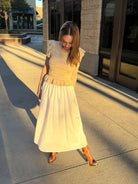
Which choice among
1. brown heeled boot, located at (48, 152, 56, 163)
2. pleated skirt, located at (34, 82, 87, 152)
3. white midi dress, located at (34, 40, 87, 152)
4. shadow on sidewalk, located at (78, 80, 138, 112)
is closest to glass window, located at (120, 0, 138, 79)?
shadow on sidewalk, located at (78, 80, 138, 112)

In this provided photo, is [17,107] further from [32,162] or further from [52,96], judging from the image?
[52,96]

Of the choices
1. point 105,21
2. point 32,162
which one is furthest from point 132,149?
point 105,21

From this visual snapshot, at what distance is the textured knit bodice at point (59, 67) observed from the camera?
2.25m

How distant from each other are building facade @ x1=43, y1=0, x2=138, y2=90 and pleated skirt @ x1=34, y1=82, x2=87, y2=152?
391 centimetres

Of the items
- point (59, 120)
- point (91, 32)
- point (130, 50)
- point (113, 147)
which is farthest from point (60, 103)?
point (91, 32)

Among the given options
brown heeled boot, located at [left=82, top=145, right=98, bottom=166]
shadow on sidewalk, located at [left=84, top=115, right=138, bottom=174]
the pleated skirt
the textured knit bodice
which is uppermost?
the textured knit bodice

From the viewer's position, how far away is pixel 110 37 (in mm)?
6742

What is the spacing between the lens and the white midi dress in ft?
7.50

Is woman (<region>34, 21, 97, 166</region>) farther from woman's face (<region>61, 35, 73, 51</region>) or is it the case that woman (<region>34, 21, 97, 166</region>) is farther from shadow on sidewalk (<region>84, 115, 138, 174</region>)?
shadow on sidewalk (<region>84, 115, 138, 174</region>)

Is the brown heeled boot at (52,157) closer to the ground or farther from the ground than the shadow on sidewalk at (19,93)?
closer to the ground

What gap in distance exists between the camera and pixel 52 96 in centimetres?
235

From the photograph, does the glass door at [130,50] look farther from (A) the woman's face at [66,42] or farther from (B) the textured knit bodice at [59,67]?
(A) the woman's face at [66,42]

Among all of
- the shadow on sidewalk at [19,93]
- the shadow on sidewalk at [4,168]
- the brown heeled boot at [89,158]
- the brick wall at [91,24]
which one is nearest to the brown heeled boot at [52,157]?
the brown heeled boot at [89,158]

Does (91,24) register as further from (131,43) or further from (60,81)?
(60,81)
